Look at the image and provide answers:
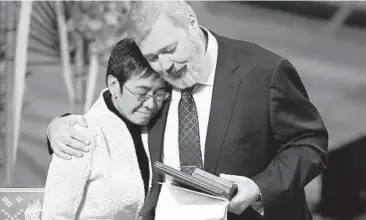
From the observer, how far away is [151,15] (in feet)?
5.37

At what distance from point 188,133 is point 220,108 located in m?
0.12

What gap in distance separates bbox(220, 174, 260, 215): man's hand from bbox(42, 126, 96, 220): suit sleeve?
402 millimetres

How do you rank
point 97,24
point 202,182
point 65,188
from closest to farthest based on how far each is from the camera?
point 202,182, point 65,188, point 97,24

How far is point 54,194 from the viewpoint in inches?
64.1

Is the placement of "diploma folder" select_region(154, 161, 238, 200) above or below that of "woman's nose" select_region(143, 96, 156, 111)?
below

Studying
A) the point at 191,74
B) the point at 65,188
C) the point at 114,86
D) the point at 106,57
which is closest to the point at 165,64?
the point at 191,74

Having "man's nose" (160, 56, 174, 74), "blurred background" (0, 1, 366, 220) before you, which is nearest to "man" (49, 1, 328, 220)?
"man's nose" (160, 56, 174, 74)

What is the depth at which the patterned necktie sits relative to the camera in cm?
171

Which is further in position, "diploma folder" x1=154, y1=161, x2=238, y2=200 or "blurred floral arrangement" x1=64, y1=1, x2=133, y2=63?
"blurred floral arrangement" x1=64, y1=1, x2=133, y2=63

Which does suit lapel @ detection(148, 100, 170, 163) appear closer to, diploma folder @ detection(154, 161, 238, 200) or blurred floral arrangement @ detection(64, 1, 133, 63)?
diploma folder @ detection(154, 161, 238, 200)

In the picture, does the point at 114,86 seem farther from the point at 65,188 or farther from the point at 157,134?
the point at 65,188

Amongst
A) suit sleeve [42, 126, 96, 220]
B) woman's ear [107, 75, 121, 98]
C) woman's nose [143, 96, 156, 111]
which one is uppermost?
woman's ear [107, 75, 121, 98]

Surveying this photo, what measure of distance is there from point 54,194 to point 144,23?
0.53 meters

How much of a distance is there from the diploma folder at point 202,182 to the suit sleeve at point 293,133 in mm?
200
